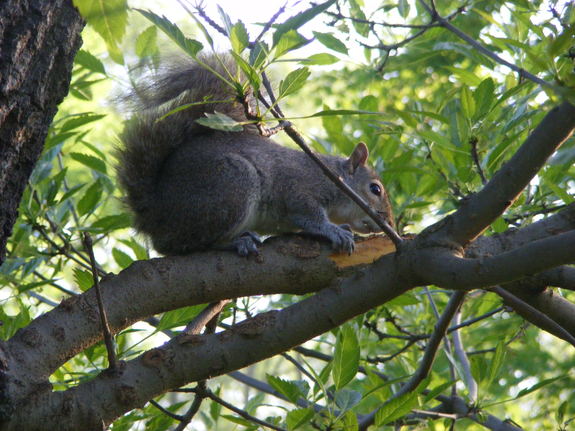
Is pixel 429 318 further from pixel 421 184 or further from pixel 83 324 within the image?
pixel 83 324

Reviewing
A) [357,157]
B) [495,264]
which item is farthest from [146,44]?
[495,264]

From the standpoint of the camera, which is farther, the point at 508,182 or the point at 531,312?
the point at 531,312

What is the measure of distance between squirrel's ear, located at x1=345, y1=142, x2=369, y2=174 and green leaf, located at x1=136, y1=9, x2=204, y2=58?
1.65 m

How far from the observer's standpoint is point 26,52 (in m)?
1.48

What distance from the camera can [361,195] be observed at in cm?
308

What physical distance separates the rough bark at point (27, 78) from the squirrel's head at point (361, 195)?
1.50 m

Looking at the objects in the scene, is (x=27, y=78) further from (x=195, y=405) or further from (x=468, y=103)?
(x=468, y=103)

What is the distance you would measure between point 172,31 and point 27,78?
49 cm

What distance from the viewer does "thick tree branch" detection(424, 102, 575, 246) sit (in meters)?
1.23

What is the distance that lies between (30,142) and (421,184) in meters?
1.62

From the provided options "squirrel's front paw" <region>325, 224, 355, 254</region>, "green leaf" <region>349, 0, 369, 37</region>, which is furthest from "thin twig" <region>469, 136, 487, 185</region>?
"green leaf" <region>349, 0, 369, 37</region>

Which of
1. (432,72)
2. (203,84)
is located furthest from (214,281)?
(432,72)

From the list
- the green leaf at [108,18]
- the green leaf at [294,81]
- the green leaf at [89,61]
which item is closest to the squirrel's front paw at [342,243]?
the green leaf at [294,81]

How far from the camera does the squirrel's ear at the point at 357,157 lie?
2.89 metres
